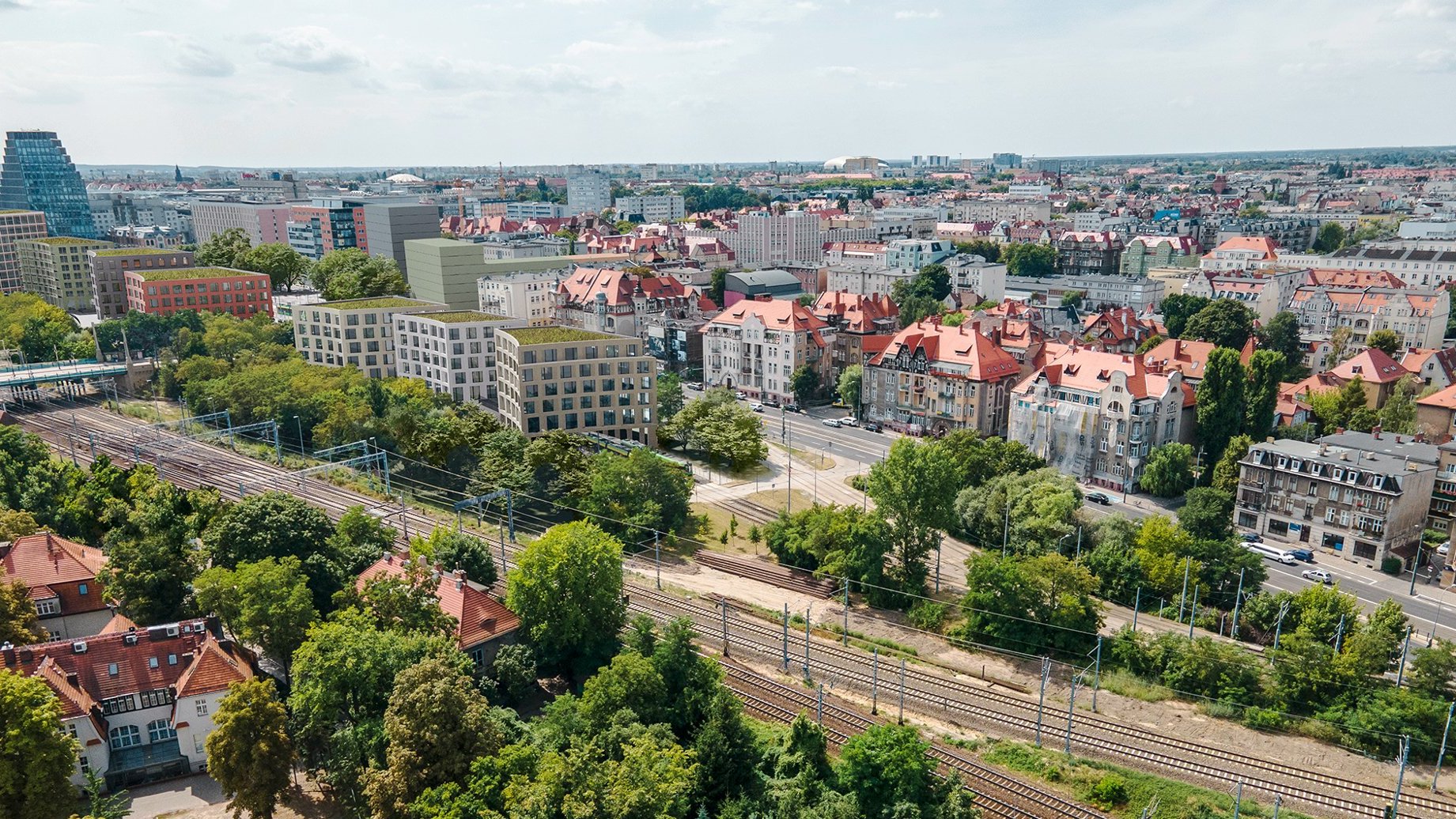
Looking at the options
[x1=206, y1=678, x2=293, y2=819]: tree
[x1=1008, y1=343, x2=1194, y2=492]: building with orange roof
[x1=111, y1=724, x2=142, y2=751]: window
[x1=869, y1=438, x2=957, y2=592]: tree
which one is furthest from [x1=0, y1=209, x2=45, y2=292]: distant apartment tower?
[x1=1008, y1=343, x2=1194, y2=492]: building with orange roof

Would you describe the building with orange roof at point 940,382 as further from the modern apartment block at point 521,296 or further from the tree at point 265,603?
the tree at point 265,603

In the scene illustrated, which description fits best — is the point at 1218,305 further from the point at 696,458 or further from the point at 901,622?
the point at 901,622

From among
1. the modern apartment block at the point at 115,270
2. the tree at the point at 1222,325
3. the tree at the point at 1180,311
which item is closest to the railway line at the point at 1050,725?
the modern apartment block at the point at 115,270

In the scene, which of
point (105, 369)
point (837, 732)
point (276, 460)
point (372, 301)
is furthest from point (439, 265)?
point (837, 732)

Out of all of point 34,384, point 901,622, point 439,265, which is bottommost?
point 901,622

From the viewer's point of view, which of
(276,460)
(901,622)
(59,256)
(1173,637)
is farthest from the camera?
(59,256)

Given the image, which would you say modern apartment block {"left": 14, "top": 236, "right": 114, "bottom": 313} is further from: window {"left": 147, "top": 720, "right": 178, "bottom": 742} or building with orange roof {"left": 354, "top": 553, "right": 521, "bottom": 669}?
building with orange roof {"left": 354, "top": 553, "right": 521, "bottom": 669}
